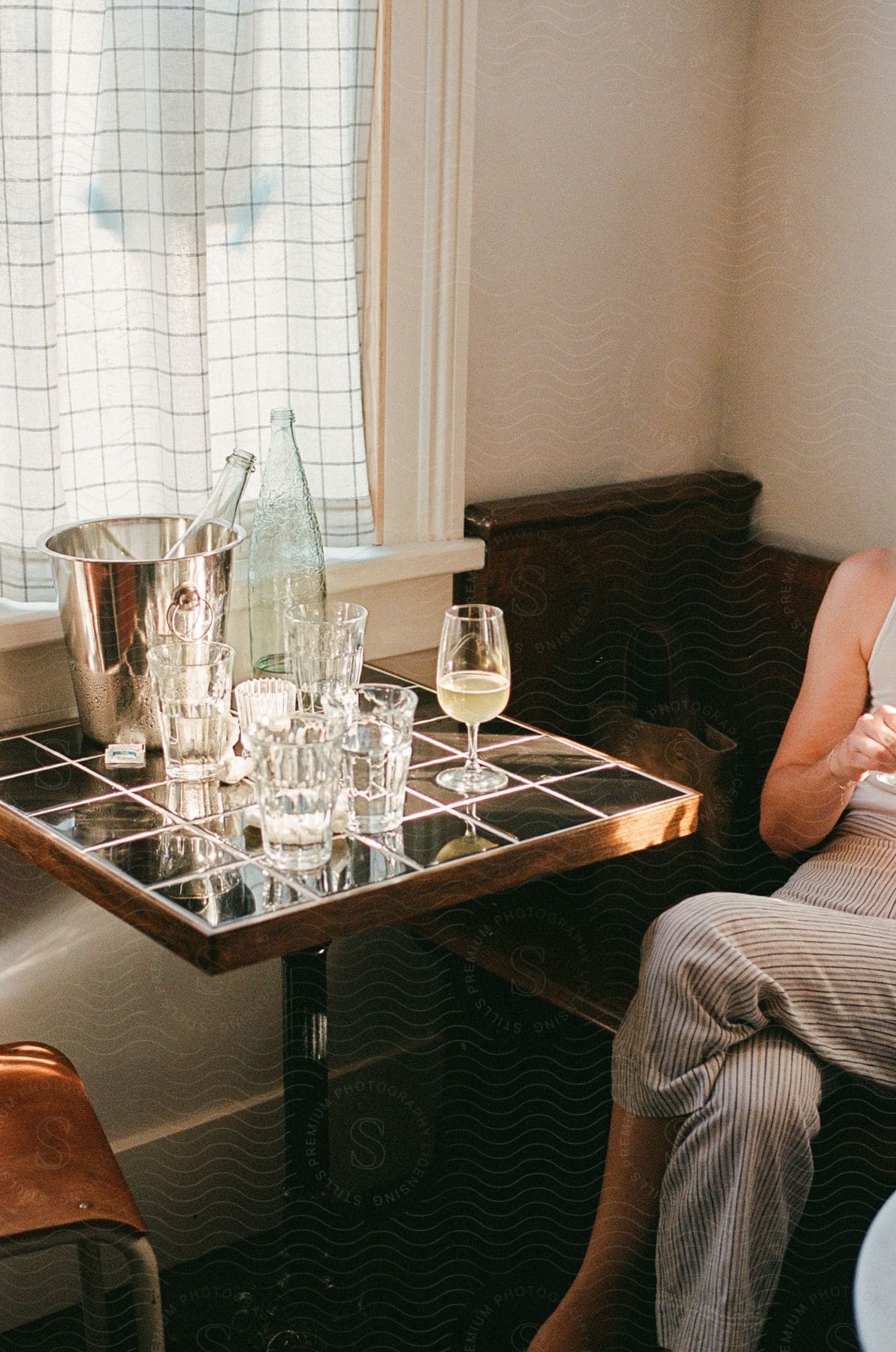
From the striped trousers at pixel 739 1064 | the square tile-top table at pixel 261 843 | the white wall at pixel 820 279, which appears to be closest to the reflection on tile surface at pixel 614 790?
the square tile-top table at pixel 261 843

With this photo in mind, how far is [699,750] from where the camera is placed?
1.73 meters

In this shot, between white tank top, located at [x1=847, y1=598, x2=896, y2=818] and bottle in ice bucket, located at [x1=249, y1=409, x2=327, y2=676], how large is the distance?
66 centimetres

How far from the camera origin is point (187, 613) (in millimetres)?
1330

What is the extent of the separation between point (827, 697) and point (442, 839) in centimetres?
65

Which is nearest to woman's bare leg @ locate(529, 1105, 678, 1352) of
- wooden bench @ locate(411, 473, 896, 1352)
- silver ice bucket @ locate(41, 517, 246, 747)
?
wooden bench @ locate(411, 473, 896, 1352)

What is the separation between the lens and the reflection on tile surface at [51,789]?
1245 millimetres

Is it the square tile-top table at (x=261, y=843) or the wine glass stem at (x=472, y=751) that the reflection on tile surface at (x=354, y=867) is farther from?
the wine glass stem at (x=472, y=751)

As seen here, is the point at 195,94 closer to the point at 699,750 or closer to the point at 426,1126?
the point at 699,750

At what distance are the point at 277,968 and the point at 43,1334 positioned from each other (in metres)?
0.50

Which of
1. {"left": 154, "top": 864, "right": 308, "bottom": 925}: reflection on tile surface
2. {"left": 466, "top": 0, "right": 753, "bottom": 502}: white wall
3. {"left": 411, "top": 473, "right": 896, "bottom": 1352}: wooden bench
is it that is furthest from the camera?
{"left": 466, "top": 0, "right": 753, "bottom": 502}: white wall

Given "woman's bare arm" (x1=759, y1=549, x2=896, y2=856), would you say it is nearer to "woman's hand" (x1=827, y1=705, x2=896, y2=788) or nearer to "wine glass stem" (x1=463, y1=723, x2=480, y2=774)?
"woman's hand" (x1=827, y1=705, x2=896, y2=788)

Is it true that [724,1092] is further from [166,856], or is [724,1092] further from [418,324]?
[418,324]

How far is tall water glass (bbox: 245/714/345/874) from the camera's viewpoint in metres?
1.10

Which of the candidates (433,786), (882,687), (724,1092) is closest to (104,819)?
(433,786)
